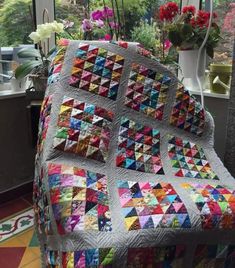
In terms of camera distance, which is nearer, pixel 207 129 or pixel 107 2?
pixel 207 129

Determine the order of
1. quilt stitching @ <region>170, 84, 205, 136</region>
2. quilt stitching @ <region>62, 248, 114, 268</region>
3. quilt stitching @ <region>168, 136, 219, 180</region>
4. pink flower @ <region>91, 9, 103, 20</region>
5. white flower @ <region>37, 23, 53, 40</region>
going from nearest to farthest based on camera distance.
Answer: quilt stitching @ <region>62, 248, 114, 268</region>
quilt stitching @ <region>168, 136, 219, 180</region>
quilt stitching @ <region>170, 84, 205, 136</region>
white flower @ <region>37, 23, 53, 40</region>
pink flower @ <region>91, 9, 103, 20</region>

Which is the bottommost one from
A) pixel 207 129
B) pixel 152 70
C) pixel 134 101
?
pixel 207 129

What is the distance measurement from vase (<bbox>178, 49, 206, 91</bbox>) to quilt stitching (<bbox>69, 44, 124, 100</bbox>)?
2.19ft

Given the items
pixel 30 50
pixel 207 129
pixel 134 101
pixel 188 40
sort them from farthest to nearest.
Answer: pixel 30 50 → pixel 188 40 → pixel 207 129 → pixel 134 101

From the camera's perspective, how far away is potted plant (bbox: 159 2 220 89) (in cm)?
173

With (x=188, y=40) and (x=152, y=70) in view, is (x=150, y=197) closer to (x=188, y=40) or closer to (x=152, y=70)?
(x=152, y=70)

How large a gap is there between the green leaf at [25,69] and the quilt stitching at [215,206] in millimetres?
1163

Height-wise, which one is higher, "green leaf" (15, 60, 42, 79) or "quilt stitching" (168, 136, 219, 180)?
"green leaf" (15, 60, 42, 79)

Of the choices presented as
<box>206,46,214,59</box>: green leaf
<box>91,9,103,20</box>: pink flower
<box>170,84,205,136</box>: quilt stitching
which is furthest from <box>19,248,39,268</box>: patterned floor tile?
<box>206,46,214,59</box>: green leaf

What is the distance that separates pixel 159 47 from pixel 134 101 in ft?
2.68

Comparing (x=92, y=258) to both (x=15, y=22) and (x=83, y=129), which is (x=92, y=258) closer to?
(x=83, y=129)

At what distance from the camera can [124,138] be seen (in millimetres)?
1265

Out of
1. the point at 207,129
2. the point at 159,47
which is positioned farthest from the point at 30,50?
the point at 207,129

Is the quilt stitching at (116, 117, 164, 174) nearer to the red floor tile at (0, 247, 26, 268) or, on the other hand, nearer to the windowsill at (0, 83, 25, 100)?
the red floor tile at (0, 247, 26, 268)
